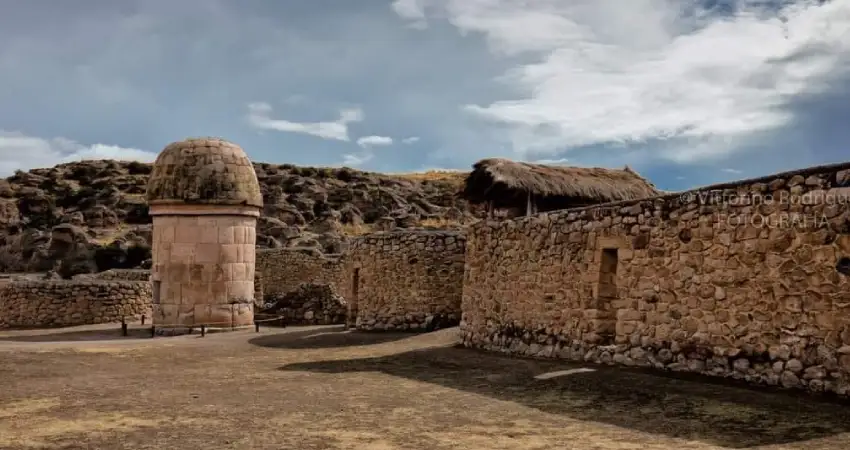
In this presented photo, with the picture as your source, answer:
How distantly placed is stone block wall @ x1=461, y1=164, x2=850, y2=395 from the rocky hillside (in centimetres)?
2618

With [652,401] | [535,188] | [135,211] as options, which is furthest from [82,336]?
[135,211]

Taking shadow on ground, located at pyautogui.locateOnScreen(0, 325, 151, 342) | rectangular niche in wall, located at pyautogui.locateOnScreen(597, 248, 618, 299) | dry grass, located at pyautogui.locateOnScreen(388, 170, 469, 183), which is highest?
dry grass, located at pyautogui.locateOnScreen(388, 170, 469, 183)

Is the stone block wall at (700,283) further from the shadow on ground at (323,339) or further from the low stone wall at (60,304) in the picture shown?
the low stone wall at (60,304)

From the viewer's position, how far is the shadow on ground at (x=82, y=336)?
708 inches

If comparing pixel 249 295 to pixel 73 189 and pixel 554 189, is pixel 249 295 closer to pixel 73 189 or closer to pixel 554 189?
pixel 554 189

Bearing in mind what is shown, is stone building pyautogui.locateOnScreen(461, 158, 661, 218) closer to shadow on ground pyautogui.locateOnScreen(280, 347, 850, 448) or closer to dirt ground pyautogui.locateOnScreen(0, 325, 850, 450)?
dirt ground pyautogui.locateOnScreen(0, 325, 850, 450)

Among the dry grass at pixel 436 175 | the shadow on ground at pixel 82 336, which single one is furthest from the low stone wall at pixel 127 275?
the dry grass at pixel 436 175

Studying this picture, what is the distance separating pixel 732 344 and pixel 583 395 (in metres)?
1.67

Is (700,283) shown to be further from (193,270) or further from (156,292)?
(156,292)

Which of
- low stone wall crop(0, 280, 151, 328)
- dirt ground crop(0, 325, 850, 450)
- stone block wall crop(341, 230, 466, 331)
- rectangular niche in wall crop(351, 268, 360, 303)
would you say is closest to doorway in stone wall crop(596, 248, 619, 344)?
dirt ground crop(0, 325, 850, 450)

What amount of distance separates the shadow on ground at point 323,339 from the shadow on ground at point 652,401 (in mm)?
3858

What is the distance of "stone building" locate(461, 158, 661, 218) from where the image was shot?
1468cm

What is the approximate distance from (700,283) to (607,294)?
76.2 inches

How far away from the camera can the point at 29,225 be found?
49.3m
